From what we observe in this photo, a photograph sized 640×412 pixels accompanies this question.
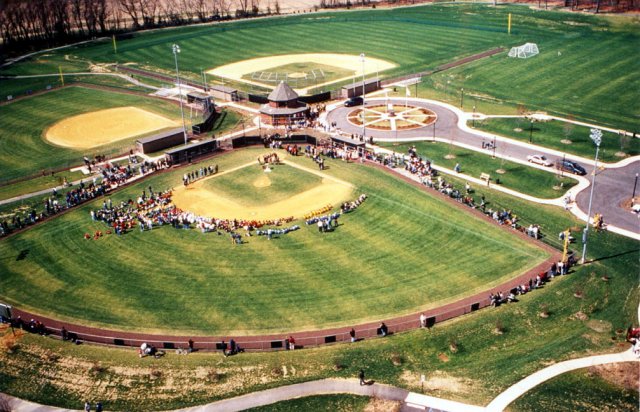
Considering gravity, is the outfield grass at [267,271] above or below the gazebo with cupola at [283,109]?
below

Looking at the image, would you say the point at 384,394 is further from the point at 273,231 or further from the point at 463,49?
the point at 463,49

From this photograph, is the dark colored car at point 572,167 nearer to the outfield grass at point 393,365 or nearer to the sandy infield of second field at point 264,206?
the outfield grass at point 393,365

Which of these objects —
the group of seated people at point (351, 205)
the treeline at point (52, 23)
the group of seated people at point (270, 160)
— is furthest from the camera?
the treeline at point (52, 23)

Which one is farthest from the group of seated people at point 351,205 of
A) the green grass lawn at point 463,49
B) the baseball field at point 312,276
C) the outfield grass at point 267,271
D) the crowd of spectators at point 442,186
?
the green grass lawn at point 463,49

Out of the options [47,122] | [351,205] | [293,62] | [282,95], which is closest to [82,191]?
[47,122]

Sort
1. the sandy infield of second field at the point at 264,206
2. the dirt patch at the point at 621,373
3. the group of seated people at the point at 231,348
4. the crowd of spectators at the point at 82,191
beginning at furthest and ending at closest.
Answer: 1. the crowd of spectators at the point at 82,191
2. the sandy infield of second field at the point at 264,206
3. the group of seated people at the point at 231,348
4. the dirt patch at the point at 621,373

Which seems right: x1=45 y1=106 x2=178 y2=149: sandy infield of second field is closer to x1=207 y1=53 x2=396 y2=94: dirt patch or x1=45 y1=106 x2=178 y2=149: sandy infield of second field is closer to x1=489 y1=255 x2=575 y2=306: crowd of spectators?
x1=207 y1=53 x2=396 y2=94: dirt patch

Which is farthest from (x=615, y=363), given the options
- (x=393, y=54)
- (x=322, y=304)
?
(x=393, y=54)
